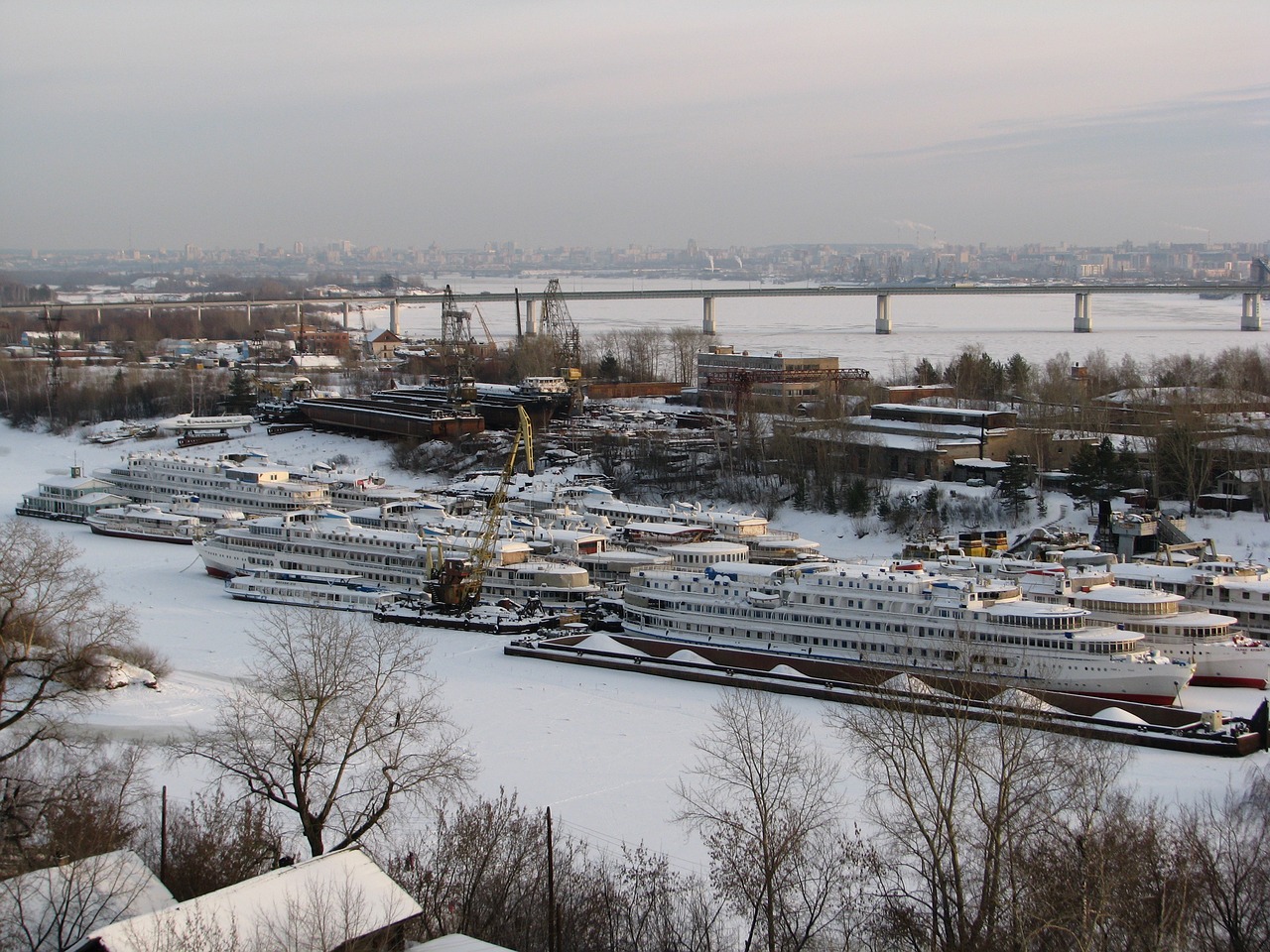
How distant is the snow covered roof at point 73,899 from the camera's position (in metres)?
10.5

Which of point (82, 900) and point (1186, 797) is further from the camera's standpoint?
point (1186, 797)

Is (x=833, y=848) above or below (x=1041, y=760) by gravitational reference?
below

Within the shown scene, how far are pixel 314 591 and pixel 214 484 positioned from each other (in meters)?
10.4

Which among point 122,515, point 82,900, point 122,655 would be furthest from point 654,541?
point 82,900

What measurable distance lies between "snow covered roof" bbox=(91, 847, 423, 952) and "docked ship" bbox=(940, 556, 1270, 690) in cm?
1444

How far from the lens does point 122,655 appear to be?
2095 cm

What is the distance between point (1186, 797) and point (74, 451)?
4123cm

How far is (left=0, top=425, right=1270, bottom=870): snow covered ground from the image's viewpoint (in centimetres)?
1603

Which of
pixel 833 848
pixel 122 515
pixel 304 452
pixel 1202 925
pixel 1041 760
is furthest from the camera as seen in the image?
pixel 304 452

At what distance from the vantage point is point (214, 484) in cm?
3769

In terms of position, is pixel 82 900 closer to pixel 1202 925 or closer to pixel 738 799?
pixel 738 799

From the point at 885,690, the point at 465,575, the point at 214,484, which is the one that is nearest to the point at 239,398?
the point at 214,484

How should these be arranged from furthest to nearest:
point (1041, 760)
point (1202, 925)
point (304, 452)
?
point (304, 452) → point (1041, 760) → point (1202, 925)

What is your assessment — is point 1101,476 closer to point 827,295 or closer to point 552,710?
point 552,710
